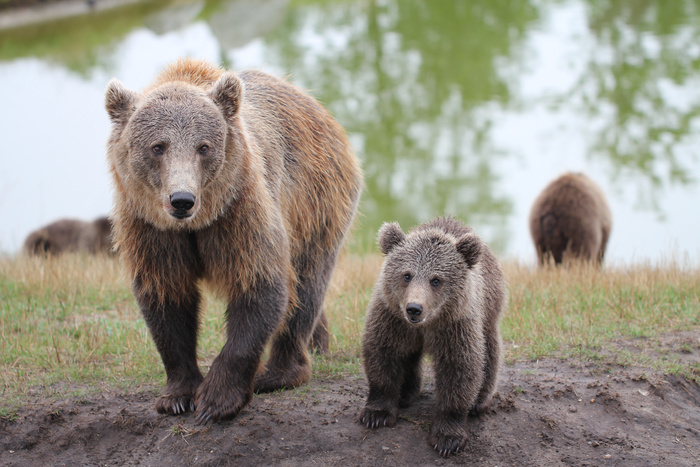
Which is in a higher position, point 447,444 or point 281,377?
point 281,377

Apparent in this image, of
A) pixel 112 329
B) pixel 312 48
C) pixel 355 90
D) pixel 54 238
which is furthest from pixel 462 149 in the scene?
pixel 112 329

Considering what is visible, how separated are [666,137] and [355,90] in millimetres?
8347

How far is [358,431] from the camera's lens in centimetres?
469

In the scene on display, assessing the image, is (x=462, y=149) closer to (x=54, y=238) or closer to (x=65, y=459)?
(x=54, y=238)

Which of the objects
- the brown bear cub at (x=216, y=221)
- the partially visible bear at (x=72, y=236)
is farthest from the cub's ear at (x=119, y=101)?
the partially visible bear at (x=72, y=236)

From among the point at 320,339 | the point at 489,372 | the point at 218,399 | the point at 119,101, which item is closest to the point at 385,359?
the point at 489,372

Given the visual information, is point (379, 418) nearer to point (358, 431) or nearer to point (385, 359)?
point (358, 431)

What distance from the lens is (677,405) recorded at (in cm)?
530

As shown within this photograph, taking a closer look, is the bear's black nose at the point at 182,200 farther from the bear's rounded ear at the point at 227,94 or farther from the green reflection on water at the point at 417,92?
the green reflection on water at the point at 417,92

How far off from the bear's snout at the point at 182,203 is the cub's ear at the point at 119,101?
79cm

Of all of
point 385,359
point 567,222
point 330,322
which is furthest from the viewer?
point 567,222

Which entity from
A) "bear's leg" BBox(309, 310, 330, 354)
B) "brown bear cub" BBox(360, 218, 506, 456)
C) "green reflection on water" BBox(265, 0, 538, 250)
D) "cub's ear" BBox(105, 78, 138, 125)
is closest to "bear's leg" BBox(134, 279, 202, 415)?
"cub's ear" BBox(105, 78, 138, 125)

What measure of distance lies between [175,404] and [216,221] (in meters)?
1.34

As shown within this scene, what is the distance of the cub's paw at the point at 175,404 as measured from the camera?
16.0ft
